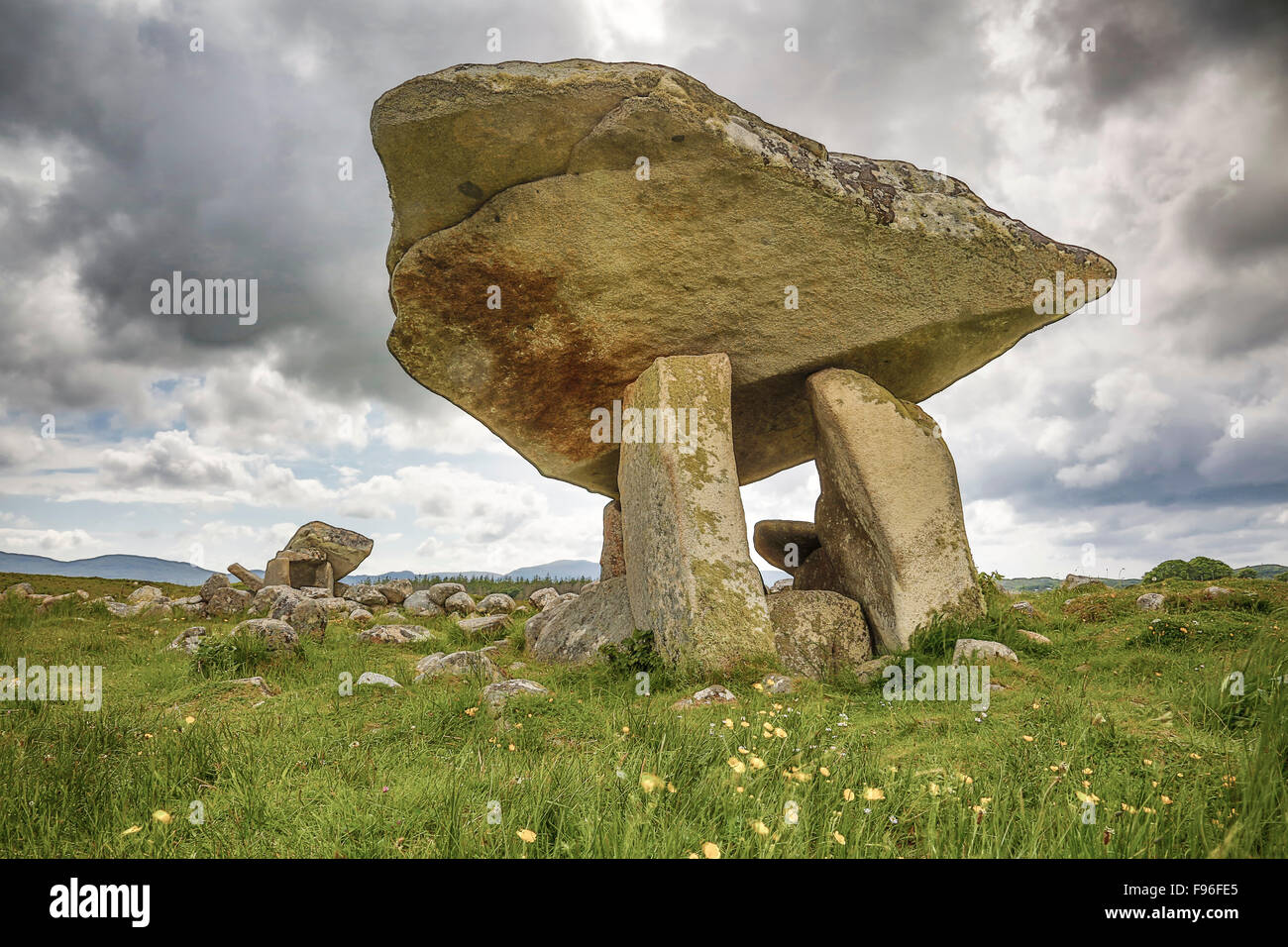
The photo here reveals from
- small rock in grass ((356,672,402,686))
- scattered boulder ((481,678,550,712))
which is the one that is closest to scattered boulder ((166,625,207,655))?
small rock in grass ((356,672,402,686))

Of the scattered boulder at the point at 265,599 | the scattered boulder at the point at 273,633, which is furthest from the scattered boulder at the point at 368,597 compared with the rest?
the scattered boulder at the point at 273,633

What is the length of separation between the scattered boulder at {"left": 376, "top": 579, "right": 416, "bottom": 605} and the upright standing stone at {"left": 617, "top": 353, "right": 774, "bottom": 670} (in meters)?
11.8

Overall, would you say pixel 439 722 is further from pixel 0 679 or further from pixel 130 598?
pixel 130 598

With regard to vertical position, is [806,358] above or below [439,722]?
above

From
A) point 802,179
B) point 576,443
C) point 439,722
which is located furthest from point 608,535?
point 439,722

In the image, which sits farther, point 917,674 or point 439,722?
point 917,674

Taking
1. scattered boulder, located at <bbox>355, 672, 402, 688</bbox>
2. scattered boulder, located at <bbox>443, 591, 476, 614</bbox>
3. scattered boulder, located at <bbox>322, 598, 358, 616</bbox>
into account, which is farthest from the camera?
scattered boulder, located at <bbox>443, 591, 476, 614</bbox>

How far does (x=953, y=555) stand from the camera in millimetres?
8320

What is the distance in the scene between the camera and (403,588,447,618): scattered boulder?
14.9m

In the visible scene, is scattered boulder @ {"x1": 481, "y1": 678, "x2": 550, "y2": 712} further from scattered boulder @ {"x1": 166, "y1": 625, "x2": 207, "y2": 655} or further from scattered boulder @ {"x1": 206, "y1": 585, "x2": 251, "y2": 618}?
scattered boulder @ {"x1": 206, "y1": 585, "x2": 251, "y2": 618}

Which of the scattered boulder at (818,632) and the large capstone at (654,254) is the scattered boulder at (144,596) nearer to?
the large capstone at (654,254)

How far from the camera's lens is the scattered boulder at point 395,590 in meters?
18.5

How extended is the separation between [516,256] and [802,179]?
311 centimetres
